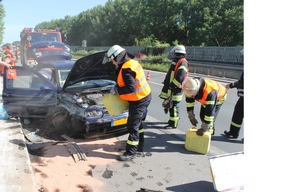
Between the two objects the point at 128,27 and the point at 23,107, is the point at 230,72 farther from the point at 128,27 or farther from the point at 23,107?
the point at 128,27

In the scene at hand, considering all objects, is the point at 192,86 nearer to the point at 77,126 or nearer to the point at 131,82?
the point at 131,82

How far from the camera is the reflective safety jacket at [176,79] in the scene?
226 inches

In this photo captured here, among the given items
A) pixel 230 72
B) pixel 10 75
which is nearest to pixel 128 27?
pixel 230 72

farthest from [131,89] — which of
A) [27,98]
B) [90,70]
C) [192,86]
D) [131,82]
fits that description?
[27,98]

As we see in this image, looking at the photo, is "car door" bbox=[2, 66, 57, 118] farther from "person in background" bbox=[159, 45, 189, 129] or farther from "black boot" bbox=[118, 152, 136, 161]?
"person in background" bbox=[159, 45, 189, 129]

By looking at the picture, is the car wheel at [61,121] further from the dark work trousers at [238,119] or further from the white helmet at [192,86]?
the dark work trousers at [238,119]

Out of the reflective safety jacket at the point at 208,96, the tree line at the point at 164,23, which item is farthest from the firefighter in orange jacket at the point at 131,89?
the tree line at the point at 164,23

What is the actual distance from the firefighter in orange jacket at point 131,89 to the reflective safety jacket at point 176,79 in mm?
1499

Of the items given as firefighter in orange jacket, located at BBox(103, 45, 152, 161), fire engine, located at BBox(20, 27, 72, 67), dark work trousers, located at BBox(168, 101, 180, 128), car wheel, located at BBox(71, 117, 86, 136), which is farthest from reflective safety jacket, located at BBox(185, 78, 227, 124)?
fire engine, located at BBox(20, 27, 72, 67)

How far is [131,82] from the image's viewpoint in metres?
4.18

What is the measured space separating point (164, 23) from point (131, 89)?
1957 inches
